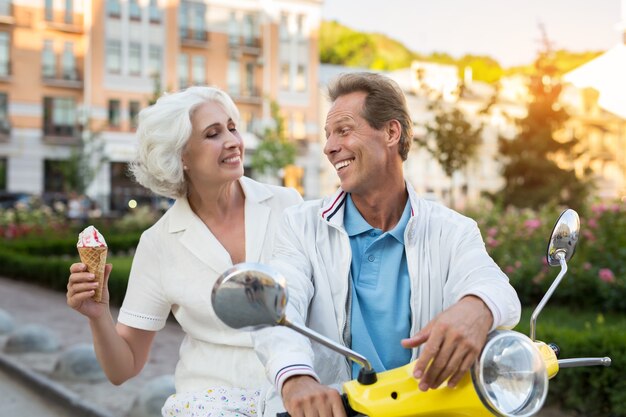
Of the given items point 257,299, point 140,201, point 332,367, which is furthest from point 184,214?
point 140,201

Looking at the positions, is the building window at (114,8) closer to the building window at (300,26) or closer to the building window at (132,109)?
the building window at (132,109)

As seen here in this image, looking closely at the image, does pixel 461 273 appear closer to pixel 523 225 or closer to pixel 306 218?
pixel 306 218

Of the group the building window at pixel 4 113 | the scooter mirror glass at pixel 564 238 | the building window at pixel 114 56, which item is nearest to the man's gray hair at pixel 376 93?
the scooter mirror glass at pixel 564 238

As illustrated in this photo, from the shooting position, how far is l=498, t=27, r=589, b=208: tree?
27016mm

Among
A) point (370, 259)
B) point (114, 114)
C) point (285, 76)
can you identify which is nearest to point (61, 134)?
point (114, 114)

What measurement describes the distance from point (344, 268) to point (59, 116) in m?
43.0

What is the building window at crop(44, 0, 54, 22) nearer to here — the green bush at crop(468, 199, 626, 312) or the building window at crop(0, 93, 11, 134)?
the building window at crop(0, 93, 11, 134)

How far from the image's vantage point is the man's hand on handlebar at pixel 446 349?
1615mm

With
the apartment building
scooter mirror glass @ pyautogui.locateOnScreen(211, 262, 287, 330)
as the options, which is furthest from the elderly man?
the apartment building

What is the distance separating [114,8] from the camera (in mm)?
43219

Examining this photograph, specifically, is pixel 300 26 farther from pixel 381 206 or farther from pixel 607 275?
pixel 381 206

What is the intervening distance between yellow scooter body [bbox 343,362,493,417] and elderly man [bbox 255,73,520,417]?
168 mm

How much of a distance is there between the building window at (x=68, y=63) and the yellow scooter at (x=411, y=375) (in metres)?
43.5

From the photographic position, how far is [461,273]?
2.05m
